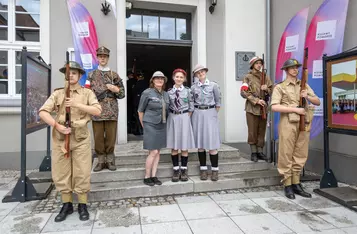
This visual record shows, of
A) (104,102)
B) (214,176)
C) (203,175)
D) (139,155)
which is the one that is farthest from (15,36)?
(214,176)

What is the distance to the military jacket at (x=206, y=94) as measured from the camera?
4094 mm

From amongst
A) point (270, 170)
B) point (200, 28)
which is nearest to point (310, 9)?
point (200, 28)

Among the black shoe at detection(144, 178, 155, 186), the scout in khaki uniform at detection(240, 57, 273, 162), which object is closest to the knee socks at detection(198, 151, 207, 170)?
the black shoe at detection(144, 178, 155, 186)

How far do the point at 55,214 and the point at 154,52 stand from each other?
22.4 ft

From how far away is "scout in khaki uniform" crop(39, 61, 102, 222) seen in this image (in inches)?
123

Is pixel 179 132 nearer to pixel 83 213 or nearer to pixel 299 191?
pixel 83 213

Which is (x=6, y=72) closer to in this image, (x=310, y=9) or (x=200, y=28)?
(x=200, y=28)

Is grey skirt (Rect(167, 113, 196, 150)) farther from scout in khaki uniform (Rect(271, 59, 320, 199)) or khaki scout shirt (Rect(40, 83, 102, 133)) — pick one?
scout in khaki uniform (Rect(271, 59, 320, 199))

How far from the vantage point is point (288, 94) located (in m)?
3.87

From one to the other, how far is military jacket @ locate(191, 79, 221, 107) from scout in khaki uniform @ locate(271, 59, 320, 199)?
2.80 feet

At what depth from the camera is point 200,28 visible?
6078 millimetres

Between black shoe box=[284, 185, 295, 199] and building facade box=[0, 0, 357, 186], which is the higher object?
building facade box=[0, 0, 357, 186]

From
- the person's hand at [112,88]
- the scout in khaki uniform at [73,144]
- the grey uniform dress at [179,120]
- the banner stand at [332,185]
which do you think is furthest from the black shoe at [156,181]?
the banner stand at [332,185]

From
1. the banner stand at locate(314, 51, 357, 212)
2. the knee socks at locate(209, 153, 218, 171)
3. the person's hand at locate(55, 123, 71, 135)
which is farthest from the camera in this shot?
the knee socks at locate(209, 153, 218, 171)
